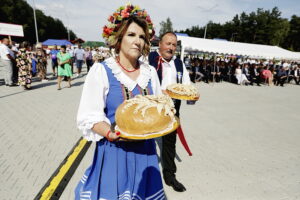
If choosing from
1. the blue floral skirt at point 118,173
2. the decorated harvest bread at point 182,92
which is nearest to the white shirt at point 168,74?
the decorated harvest bread at point 182,92

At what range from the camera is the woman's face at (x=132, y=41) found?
5.09 feet

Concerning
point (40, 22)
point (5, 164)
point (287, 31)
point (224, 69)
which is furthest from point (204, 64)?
point (40, 22)

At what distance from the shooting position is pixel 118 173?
146 centimetres

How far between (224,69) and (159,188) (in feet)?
52.5

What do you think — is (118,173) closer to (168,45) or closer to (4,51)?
(168,45)

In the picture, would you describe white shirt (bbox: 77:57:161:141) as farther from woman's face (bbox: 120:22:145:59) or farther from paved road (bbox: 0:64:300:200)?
paved road (bbox: 0:64:300:200)

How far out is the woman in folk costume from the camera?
140 cm

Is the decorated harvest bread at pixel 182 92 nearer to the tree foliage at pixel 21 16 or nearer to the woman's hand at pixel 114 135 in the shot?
the woman's hand at pixel 114 135

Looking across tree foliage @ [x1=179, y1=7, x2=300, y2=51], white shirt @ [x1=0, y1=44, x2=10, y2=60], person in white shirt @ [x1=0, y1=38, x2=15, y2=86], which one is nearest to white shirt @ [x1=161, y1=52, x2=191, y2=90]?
person in white shirt @ [x1=0, y1=38, x2=15, y2=86]

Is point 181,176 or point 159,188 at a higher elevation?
point 159,188

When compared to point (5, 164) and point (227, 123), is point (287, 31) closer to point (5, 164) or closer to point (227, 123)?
point (227, 123)

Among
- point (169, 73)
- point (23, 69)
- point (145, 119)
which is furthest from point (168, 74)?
point (23, 69)

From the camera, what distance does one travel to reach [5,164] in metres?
3.21

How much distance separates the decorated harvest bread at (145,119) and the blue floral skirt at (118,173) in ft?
1.03
